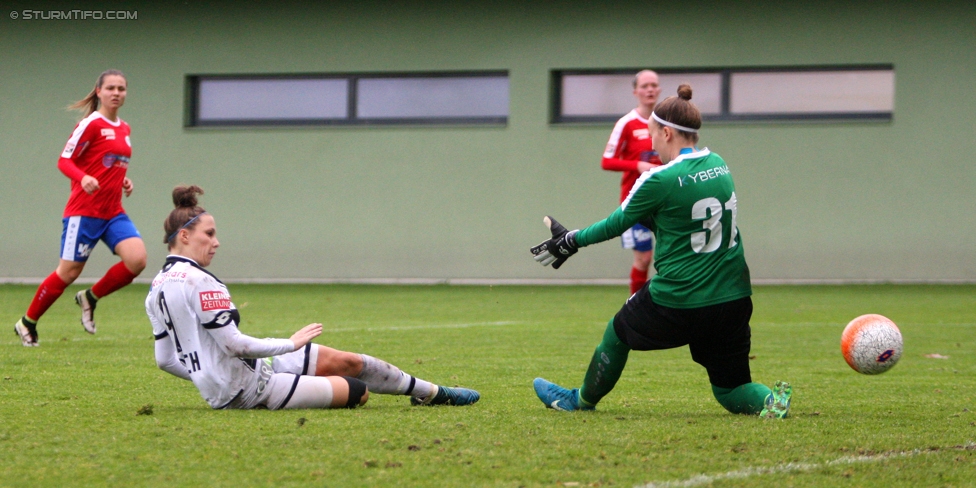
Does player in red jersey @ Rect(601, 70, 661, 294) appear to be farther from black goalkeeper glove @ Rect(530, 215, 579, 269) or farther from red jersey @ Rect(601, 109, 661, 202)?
black goalkeeper glove @ Rect(530, 215, 579, 269)

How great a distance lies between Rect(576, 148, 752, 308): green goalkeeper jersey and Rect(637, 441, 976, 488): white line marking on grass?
3.31 ft

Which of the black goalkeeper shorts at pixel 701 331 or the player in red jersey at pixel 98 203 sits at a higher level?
the player in red jersey at pixel 98 203

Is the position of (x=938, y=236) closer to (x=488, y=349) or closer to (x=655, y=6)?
(x=655, y=6)

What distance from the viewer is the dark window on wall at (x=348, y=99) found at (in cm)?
1639

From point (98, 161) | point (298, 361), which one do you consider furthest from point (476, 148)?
point (298, 361)

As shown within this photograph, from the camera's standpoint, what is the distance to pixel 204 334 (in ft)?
15.4

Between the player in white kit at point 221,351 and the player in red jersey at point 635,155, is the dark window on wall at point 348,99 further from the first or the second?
the player in white kit at point 221,351

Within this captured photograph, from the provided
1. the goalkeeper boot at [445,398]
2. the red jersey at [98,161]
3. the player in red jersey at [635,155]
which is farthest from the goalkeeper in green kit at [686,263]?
the player in red jersey at [635,155]

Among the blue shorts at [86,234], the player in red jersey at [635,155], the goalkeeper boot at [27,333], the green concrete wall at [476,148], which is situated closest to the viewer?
the goalkeeper boot at [27,333]

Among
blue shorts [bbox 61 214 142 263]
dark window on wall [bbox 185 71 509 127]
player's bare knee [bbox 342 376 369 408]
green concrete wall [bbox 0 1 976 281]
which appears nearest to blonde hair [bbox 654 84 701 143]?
player's bare knee [bbox 342 376 369 408]

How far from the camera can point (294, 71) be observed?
16578 millimetres

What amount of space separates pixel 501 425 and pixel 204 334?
1276mm

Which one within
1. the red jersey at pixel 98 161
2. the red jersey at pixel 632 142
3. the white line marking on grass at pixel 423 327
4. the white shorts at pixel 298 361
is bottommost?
the white line marking on grass at pixel 423 327

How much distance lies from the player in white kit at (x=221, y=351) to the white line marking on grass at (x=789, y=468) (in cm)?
169
